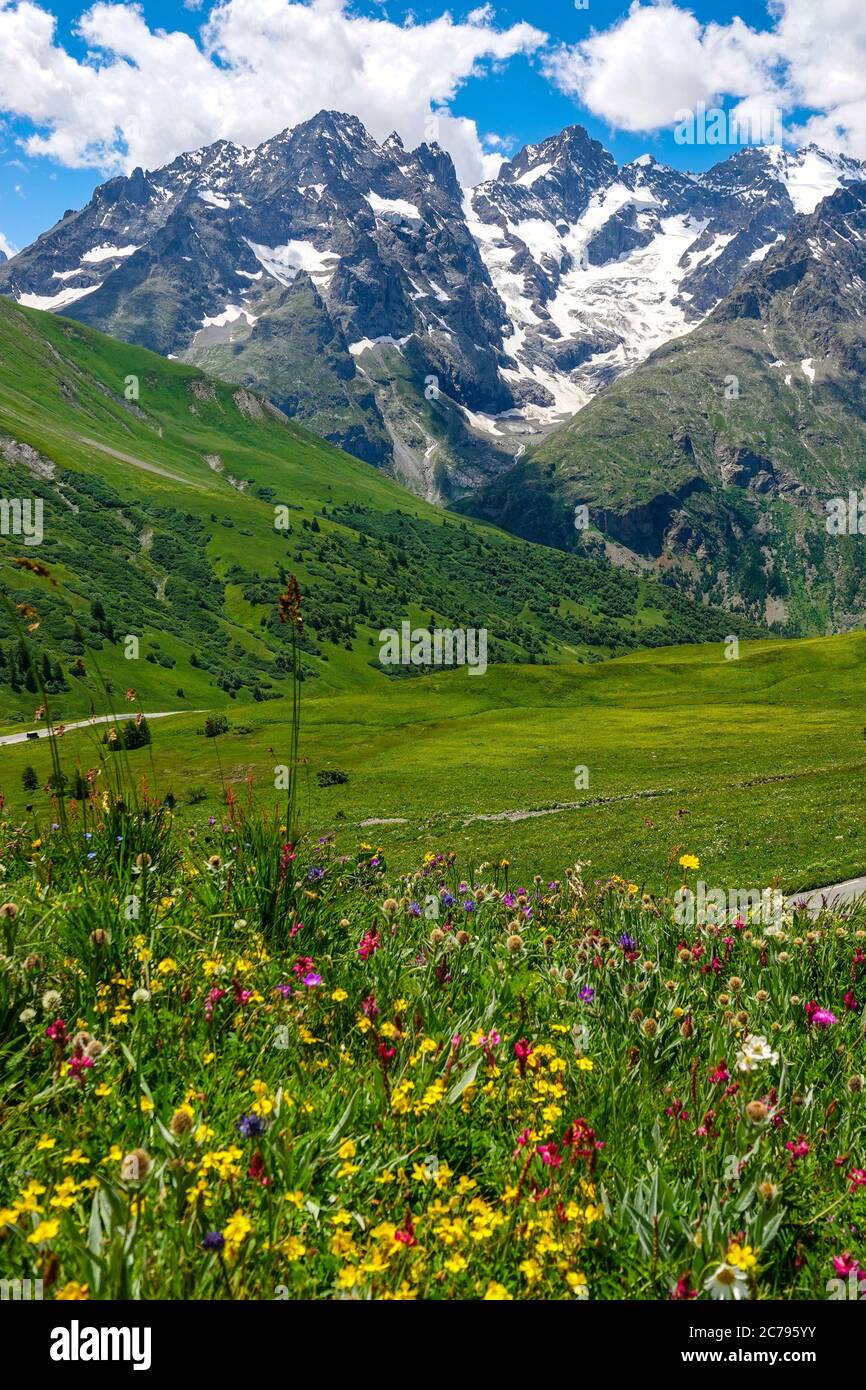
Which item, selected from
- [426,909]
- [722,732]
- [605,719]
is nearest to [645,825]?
[426,909]

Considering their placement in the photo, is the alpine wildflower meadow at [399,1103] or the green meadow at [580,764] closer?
the alpine wildflower meadow at [399,1103]

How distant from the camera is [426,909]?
920 cm

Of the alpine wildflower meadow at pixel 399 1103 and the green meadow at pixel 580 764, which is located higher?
the alpine wildflower meadow at pixel 399 1103

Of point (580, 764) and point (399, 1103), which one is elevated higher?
point (399, 1103)

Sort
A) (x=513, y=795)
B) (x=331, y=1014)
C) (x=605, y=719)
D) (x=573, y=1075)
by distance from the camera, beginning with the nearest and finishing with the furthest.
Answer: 1. (x=573, y=1075)
2. (x=331, y=1014)
3. (x=513, y=795)
4. (x=605, y=719)

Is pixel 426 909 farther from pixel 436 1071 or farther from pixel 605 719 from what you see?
pixel 605 719

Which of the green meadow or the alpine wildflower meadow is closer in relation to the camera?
the alpine wildflower meadow

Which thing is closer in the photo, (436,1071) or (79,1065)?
(79,1065)

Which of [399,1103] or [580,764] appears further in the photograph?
[580,764]

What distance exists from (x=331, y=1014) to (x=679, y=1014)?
9.05 ft

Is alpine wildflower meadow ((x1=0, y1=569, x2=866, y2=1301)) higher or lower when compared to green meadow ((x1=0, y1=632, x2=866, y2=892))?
higher

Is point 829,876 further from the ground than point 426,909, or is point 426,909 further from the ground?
point 426,909

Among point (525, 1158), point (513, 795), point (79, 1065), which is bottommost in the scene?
point (513, 795)
